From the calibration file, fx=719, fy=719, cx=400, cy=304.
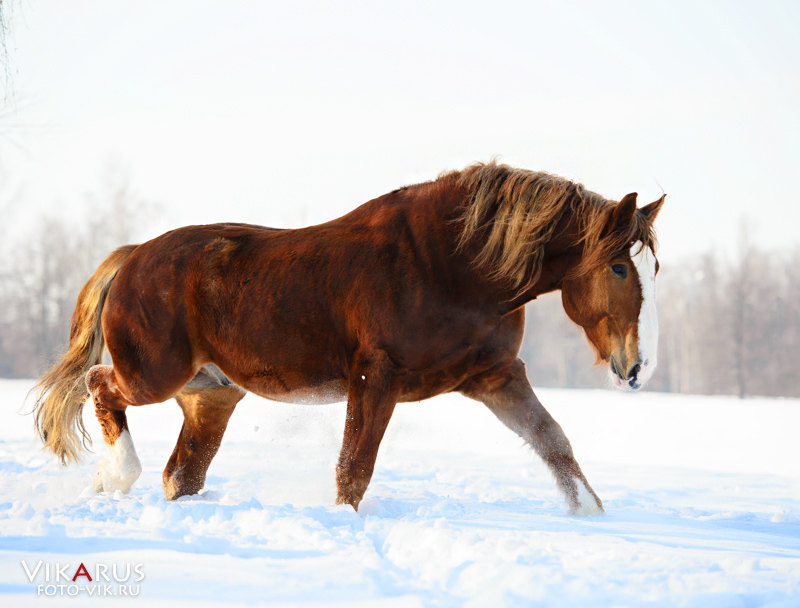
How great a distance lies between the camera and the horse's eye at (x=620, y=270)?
3.51 meters

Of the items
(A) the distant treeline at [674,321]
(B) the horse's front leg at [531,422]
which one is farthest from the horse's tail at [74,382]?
(A) the distant treeline at [674,321]

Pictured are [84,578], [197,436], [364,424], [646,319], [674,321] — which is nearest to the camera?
[84,578]

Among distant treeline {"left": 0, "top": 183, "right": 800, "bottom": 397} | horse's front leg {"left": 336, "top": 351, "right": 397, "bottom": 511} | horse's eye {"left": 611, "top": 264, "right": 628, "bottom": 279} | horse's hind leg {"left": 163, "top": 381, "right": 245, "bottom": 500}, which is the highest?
horse's eye {"left": 611, "top": 264, "right": 628, "bottom": 279}

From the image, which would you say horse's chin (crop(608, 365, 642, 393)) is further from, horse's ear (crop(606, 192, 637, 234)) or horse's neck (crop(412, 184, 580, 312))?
horse's ear (crop(606, 192, 637, 234))

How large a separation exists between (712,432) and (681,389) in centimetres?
2127

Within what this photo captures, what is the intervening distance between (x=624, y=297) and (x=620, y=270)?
14cm

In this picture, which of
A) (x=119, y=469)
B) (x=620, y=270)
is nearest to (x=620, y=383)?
(x=620, y=270)

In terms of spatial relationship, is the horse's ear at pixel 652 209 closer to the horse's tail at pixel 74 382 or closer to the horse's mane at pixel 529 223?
the horse's mane at pixel 529 223

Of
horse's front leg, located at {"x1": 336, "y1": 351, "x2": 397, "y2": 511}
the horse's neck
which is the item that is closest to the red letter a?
horse's front leg, located at {"x1": 336, "y1": 351, "x2": 397, "y2": 511}

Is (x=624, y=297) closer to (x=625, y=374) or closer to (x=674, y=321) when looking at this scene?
(x=625, y=374)

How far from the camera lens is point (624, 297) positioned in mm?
3477

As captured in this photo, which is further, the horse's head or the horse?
the horse

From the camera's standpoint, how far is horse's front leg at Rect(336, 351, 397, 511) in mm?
3510

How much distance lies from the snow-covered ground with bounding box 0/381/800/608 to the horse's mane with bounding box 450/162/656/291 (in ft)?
4.15
